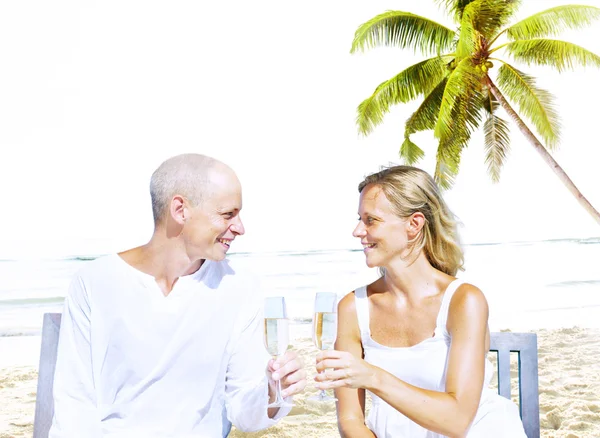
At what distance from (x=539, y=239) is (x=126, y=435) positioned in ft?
106

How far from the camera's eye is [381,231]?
2787 mm

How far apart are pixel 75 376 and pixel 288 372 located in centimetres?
93

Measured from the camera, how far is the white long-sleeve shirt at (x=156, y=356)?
109 inches

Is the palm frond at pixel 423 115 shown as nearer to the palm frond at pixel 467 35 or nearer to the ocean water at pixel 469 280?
the palm frond at pixel 467 35

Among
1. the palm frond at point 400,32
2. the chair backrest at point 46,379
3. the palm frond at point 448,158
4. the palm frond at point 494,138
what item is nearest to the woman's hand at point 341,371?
the chair backrest at point 46,379

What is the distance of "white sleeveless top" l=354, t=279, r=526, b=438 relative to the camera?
2697 millimetres

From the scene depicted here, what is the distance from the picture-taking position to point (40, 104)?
1248 inches

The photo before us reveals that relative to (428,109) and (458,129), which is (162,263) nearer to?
(458,129)

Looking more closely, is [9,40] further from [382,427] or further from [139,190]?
[382,427]

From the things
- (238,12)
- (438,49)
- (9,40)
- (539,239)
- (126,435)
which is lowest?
(126,435)

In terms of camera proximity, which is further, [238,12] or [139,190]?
[238,12]

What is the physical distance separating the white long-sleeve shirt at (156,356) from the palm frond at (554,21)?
16.9m

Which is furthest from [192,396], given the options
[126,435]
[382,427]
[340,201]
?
[340,201]

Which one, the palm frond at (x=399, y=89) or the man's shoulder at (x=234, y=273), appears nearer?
the man's shoulder at (x=234, y=273)
